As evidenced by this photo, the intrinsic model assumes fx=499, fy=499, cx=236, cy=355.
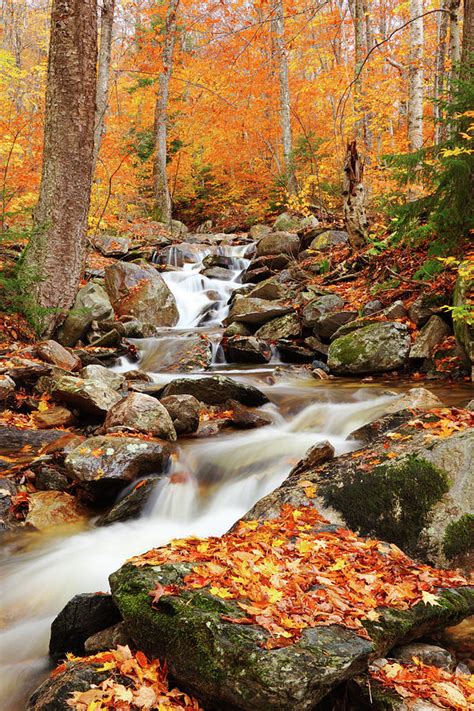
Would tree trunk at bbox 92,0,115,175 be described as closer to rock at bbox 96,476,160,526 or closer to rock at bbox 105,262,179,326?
rock at bbox 105,262,179,326

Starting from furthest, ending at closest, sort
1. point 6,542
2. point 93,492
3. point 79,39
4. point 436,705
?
1. point 79,39
2. point 93,492
3. point 6,542
4. point 436,705

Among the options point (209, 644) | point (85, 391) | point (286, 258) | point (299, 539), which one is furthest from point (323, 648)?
point (286, 258)

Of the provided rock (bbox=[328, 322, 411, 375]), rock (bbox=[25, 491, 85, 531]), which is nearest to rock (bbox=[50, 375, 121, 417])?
rock (bbox=[25, 491, 85, 531])

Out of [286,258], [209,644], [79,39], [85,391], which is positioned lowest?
[209,644]

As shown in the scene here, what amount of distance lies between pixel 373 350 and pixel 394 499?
472 cm

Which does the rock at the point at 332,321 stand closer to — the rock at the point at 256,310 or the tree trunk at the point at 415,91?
the rock at the point at 256,310

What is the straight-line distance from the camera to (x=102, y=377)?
23.5 feet

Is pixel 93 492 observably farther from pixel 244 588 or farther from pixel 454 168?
pixel 454 168

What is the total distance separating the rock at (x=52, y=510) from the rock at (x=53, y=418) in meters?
1.51

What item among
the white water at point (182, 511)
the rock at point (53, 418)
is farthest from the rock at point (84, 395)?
the white water at point (182, 511)

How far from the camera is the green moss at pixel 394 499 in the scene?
139 inches

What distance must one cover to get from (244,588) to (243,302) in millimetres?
8969

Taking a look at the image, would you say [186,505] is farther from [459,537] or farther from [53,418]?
[459,537]

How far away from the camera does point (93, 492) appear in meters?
4.90
